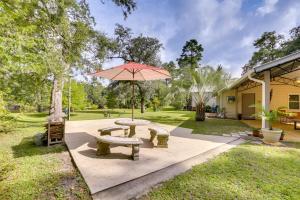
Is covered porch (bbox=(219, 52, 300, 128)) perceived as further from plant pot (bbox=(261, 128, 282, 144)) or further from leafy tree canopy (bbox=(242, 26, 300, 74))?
leafy tree canopy (bbox=(242, 26, 300, 74))

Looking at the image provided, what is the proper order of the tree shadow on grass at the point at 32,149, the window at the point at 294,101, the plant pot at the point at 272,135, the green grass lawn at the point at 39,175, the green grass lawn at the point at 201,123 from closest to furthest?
the green grass lawn at the point at 39,175 < the tree shadow on grass at the point at 32,149 < the plant pot at the point at 272,135 < the green grass lawn at the point at 201,123 < the window at the point at 294,101

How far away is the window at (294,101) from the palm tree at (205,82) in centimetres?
524

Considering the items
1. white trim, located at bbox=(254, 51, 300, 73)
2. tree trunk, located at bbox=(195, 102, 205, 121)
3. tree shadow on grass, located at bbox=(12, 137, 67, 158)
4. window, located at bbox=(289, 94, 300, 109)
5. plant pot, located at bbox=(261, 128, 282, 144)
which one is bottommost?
tree shadow on grass, located at bbox=(12, 137, 67, 158)

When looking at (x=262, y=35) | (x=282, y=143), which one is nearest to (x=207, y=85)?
(x=282, y=143)

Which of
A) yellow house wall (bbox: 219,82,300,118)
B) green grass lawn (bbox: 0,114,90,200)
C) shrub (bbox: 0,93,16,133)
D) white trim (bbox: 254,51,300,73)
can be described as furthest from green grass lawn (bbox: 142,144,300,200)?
yellow house wall (bbox: 219,82,300,118)

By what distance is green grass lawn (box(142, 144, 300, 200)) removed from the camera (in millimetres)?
2928

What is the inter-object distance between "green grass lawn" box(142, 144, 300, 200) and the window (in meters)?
10.8

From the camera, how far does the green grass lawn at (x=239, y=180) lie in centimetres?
293

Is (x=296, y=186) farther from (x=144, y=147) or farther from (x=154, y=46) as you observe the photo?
(x=154, y=46)

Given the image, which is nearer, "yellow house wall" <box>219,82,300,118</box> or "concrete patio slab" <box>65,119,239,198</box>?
"concrete patio slab" <box>65,119,239,198</box>

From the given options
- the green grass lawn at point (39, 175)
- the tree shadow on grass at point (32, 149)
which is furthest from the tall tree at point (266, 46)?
the green grass lawn at point (39, 175)

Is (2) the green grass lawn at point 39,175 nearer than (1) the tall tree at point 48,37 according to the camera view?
Yes

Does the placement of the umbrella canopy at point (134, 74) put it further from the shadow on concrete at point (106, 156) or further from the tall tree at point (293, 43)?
the tall tree at point (293, 43)

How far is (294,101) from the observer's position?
1323 cm
